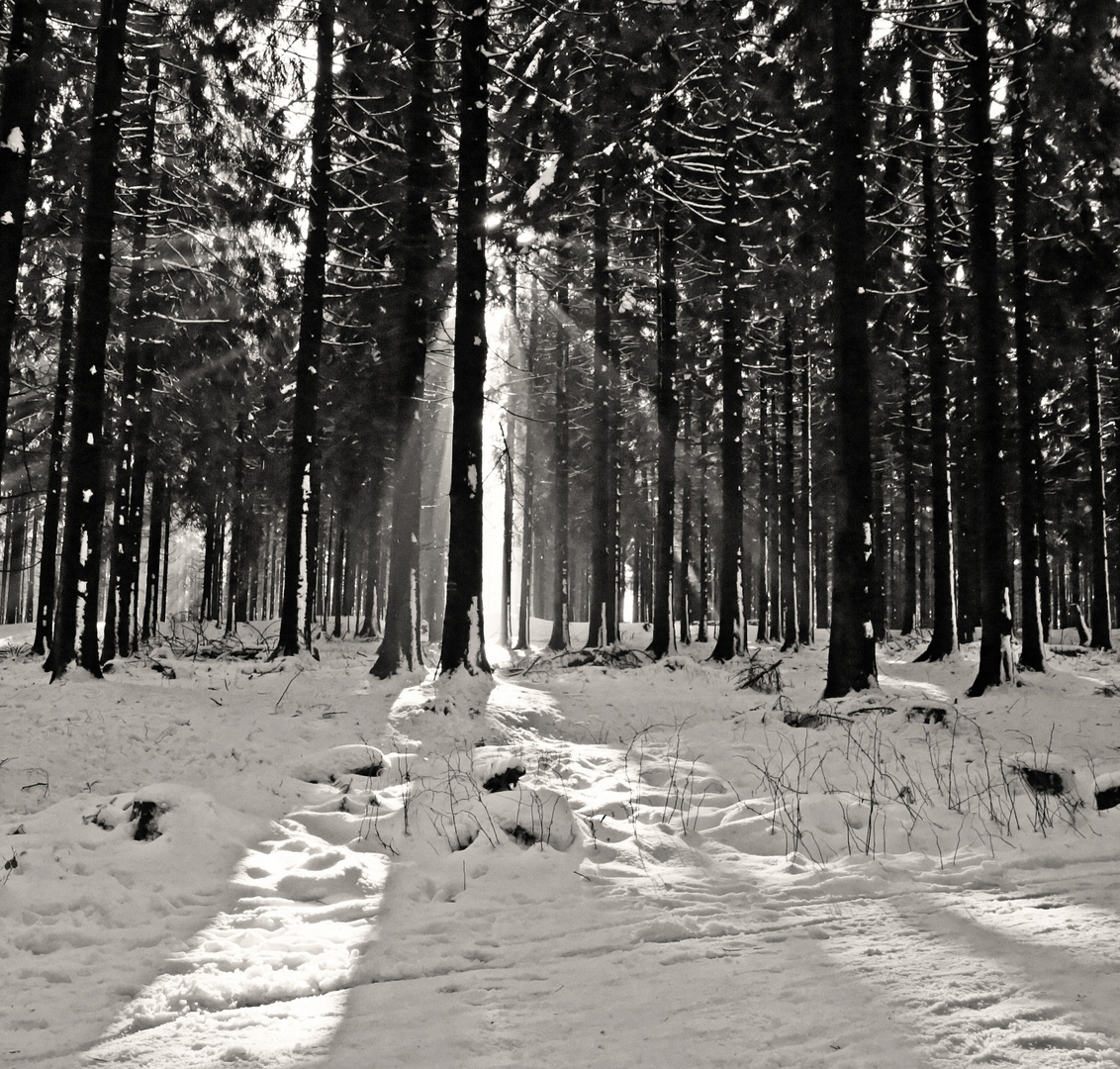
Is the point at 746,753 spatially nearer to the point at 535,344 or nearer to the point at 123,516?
the point at 123,516

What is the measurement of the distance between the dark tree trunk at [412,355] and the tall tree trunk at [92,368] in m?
4.29

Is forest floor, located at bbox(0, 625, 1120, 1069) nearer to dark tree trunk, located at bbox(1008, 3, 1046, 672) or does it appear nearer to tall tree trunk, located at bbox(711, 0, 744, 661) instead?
dark tree trunk, located at bbox(1008, 3, 1046, 672)

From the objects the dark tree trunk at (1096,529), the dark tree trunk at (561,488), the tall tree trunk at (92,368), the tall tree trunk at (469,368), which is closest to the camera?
the tall tree trunk at (469,368)

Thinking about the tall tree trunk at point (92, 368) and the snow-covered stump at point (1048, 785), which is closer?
the snow-covered stump at point (1048, 785)

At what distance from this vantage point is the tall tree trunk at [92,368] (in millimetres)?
10359

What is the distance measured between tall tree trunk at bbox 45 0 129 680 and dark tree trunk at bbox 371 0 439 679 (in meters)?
4.29

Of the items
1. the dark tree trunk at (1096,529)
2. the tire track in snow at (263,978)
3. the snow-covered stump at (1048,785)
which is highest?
the dark tree trunk at (1096,529)

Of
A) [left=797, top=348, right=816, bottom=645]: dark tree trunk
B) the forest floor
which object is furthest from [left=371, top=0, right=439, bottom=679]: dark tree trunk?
[left=797, top=348, right=816, bottom=645]: dark tree trunk

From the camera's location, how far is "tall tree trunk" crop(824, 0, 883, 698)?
9.66m

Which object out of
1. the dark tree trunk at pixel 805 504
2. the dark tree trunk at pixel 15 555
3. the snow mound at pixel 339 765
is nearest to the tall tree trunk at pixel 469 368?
the snow mound at pixel 339 765

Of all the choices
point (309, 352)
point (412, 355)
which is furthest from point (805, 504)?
point (309, 352)

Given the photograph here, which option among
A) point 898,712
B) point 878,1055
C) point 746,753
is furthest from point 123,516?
point 878,1055

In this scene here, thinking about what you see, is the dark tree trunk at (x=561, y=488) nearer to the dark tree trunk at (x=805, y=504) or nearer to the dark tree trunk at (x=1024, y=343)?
the dark tree trunk at (x=805, y=504)

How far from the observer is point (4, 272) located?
852 centimetres
